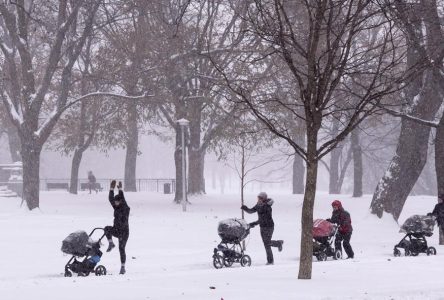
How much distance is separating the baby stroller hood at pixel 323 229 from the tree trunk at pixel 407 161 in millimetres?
Answer: 9313

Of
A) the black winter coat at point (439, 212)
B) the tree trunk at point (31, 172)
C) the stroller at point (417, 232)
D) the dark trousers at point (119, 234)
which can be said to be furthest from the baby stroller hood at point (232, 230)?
the tree trunk at point (31, 172)

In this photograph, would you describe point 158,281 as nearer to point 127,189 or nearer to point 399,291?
point 399,291

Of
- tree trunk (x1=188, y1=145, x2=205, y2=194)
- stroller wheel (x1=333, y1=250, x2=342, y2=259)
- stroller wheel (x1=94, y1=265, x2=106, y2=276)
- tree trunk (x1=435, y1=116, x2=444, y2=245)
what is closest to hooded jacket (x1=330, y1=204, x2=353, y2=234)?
stroller wheel (x1=333, y1=250, x2=342, y2=259)

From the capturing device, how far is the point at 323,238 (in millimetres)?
19031

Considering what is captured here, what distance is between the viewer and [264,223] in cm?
1744

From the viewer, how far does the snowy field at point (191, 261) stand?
39.2 ft

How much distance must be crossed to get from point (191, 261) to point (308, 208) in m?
6.24

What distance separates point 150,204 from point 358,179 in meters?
13.3

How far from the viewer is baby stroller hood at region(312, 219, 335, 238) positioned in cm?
1894

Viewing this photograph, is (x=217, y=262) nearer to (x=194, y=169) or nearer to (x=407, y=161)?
(x=407, y=161)

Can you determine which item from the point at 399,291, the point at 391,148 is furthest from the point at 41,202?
the point at 391,148

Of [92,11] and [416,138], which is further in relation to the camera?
[92,11]

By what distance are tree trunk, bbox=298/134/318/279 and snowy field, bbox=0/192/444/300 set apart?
0.31 m

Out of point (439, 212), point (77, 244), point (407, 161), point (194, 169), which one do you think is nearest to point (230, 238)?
point (77, 244)
